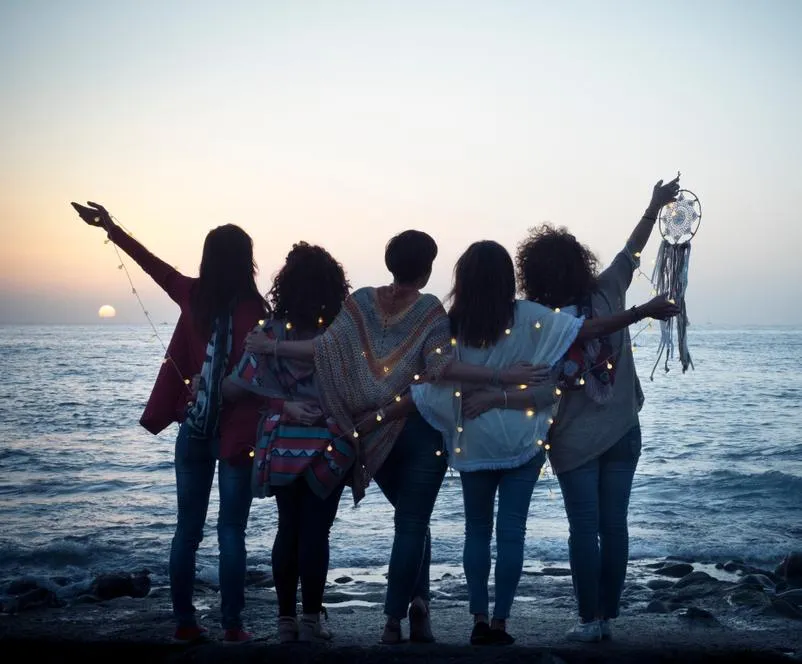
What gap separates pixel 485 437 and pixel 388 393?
43 cm

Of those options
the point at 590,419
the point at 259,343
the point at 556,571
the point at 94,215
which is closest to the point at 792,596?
the point at 556,571

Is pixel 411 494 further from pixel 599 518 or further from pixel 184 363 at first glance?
pixel 184 363

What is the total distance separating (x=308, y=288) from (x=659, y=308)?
4.84ft

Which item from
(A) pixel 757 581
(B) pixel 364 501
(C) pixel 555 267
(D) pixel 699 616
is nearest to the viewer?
(C) pixel 555 267

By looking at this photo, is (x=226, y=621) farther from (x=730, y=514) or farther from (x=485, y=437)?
(x=730, y=514)

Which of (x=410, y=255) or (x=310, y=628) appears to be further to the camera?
(x=310, y=628)

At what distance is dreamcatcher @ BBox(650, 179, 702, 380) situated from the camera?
416cm

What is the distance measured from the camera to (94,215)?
4117mm

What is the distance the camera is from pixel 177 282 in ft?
12.9

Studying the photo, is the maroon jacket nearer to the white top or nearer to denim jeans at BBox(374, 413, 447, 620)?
denim jeans at BBox(374, 413, 447, 620)

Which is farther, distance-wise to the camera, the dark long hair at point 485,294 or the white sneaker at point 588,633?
the white sneaker at point 588,633

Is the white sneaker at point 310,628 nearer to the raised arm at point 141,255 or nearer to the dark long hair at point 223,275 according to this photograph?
the dark long hair at point 223,275

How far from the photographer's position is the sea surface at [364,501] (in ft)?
23.9

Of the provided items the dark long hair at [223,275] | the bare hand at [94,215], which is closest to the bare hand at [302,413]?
the dark long hair at [223,275]
